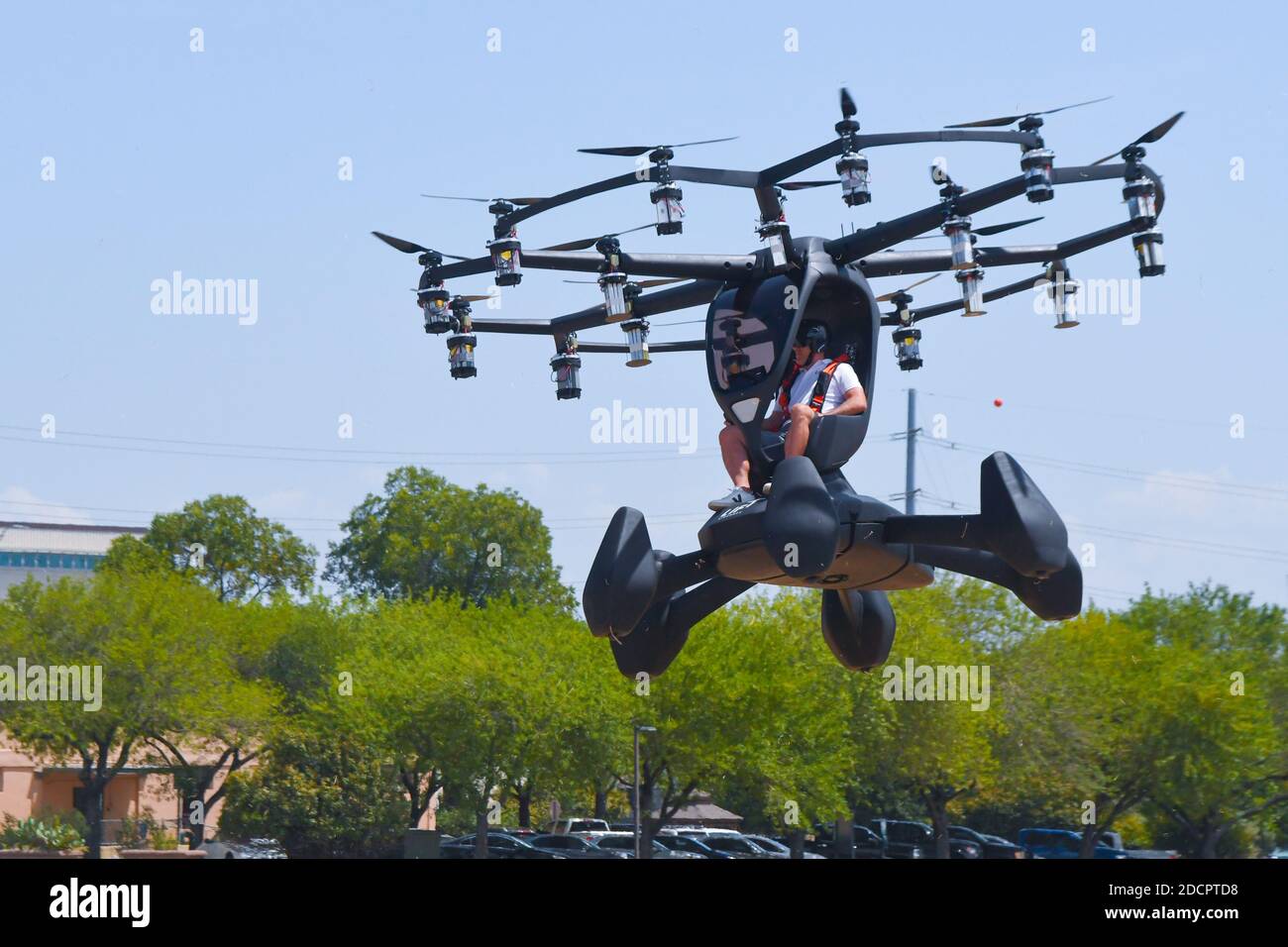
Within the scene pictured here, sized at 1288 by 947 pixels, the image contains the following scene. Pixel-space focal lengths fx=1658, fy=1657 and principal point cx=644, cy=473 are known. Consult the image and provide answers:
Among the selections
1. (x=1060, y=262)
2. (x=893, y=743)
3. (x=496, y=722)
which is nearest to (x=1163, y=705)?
(x=893, y=743)

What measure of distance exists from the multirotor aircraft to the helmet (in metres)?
0.11

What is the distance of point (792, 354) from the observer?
15.0 metres

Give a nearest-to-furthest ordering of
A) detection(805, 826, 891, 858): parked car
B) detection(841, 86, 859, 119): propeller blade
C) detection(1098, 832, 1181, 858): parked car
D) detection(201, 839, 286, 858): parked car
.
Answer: detection(841, 86, 859, 119): propeller blade → detection(201, 839, 286, 858): parked car → detection(1098, 832, 1181, 858): parked car → detection(805, 826, 891, 858): parked car

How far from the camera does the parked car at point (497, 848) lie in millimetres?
52719

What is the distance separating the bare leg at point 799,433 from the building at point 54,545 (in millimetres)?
104043

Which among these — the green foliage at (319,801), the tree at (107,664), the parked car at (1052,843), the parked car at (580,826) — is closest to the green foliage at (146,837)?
the tree at (107,664)

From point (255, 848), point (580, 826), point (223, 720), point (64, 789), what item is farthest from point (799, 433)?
point (64, 789)

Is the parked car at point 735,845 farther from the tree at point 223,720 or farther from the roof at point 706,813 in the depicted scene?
the roof at point 706,813

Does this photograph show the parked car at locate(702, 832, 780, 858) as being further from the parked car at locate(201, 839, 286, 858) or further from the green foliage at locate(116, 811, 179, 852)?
the green foliage at locate(116, 811, 179, 852)

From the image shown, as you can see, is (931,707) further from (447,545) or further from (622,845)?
(447,545)

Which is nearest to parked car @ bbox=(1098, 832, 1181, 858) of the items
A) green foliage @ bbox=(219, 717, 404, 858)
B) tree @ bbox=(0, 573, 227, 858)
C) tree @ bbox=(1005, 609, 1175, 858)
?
tree @ bbox=(1005, 609, 1175, 858)

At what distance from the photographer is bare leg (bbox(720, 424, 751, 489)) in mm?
15086
